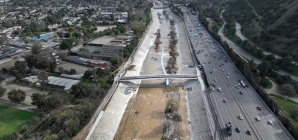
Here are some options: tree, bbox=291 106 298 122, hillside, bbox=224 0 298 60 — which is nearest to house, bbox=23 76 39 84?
tree, bbox=291 106 298 122

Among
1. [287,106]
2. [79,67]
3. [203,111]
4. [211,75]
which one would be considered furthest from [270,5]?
[79,67]

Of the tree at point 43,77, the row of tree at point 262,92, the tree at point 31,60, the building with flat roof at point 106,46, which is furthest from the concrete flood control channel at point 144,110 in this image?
the tree at point 31,60

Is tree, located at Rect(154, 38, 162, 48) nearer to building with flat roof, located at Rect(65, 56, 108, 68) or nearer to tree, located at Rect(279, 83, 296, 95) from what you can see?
building with flat roof, located at Rect(65, 56, 108, 68)

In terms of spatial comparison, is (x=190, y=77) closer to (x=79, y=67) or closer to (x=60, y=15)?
(x=79, y=67)

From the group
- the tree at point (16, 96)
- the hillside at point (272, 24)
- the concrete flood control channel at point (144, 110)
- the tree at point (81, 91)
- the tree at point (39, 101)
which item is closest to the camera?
the tree at point (39, 101)

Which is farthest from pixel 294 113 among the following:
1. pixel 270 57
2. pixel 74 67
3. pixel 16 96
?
pixel 74 67

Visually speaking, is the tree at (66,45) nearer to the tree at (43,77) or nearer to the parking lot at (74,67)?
the parking lot at (74,67)
